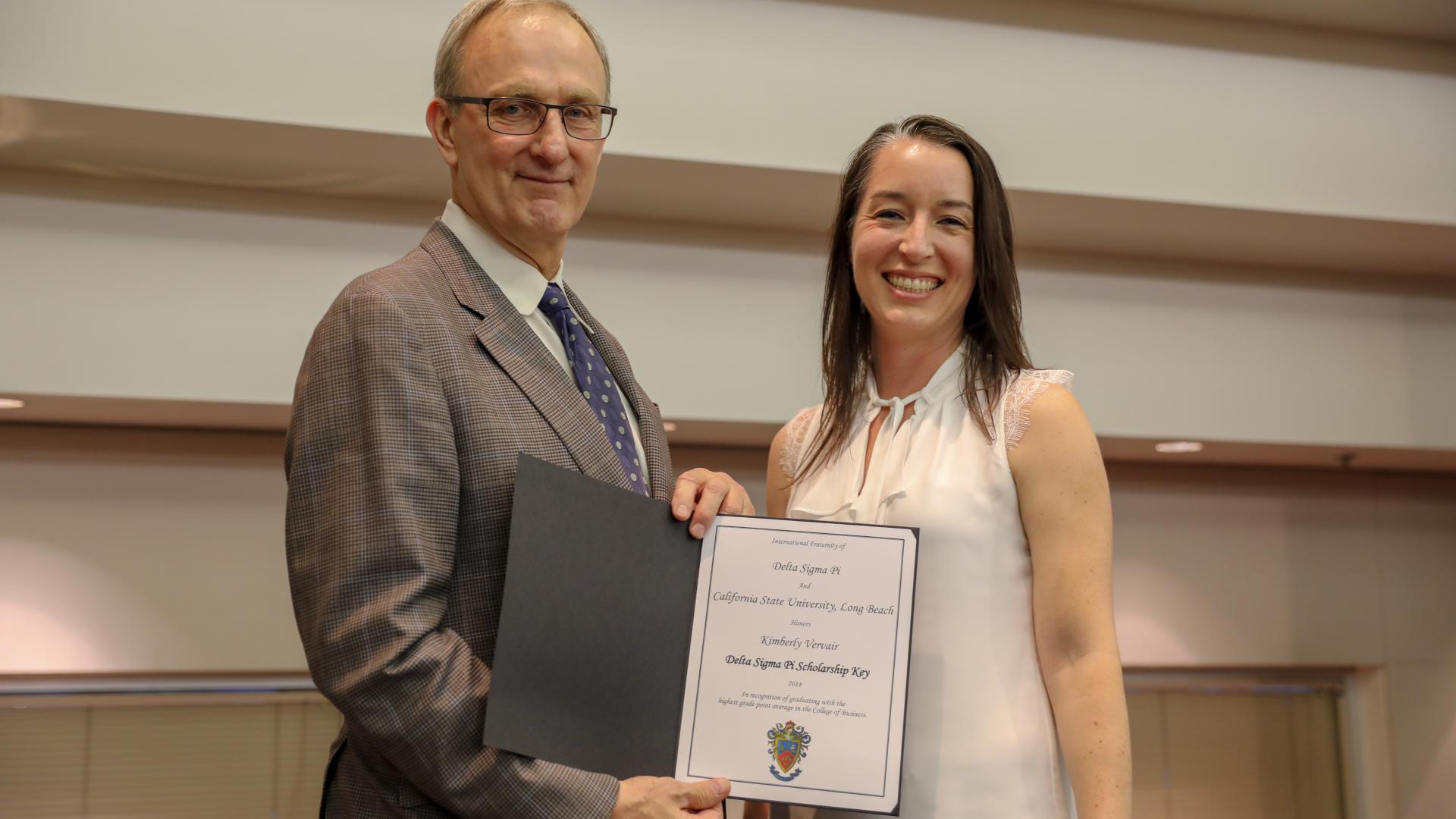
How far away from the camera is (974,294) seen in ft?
6.52

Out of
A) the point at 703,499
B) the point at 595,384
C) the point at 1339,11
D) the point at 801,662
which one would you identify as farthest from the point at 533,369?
the point at 1339,11

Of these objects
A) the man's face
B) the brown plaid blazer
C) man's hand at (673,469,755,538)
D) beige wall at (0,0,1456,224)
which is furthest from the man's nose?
beige wall at (0,0,1456,224)

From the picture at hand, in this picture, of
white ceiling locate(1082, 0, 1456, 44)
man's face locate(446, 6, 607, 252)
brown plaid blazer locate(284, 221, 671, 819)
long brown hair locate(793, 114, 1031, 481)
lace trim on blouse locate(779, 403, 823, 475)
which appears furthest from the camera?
white ceiling locate(1082, 0, 1456, 44)

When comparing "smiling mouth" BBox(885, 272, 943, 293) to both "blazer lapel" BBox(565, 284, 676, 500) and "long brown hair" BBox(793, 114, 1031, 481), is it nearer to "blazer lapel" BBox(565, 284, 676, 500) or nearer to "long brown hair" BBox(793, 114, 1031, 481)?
"long brown hair" BBox(793, 114, 1031, 481)

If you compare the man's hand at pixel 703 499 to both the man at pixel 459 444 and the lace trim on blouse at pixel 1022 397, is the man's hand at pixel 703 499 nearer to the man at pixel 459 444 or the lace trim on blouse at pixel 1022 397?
the man at pixel 459 444

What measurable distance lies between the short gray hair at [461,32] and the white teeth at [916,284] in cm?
58

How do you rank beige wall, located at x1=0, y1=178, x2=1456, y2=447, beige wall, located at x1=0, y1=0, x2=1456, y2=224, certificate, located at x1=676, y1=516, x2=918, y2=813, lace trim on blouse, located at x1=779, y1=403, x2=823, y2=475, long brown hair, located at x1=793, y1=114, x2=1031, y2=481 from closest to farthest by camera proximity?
certificate, located at x1=676, y1=516, x2=918, y2=813 < long brown hair, located at x1=793, y1=114, x2=1031, y2=481 < lace trim on blouse, located at x1=779, y1=403, x2=823, y2=475 < beige wall, located at x1=0, y1=0, x2=1456, y2=224 < beige wall, located at x1=0, y1=178, x2=1456, y2=447

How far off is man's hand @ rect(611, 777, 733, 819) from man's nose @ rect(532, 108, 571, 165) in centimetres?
85

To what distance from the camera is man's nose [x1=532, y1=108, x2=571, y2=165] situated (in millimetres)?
1717

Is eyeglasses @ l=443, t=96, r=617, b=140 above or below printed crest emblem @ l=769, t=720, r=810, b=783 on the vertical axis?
above

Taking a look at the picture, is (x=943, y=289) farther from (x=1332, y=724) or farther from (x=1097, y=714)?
(x=1332, y=724)

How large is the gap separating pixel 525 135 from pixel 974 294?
2.49 ft

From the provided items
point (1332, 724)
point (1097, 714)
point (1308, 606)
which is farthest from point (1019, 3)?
point (1332, 724)

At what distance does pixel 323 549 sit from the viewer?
142cm
